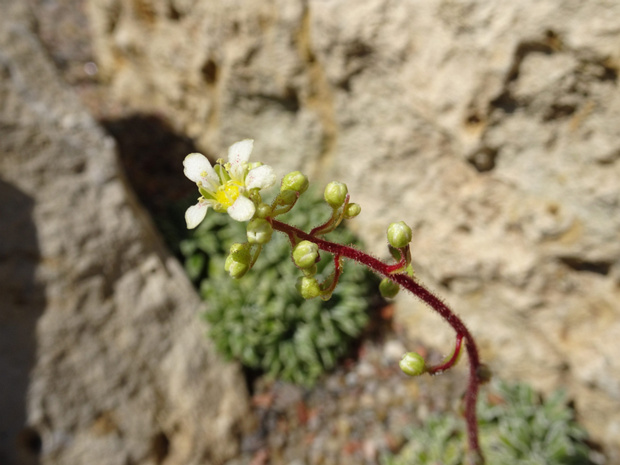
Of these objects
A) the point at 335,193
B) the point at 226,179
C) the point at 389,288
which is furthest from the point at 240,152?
the point at 389,288

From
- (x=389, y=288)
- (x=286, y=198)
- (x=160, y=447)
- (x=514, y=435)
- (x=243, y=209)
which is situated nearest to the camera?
(x=243, y=209)

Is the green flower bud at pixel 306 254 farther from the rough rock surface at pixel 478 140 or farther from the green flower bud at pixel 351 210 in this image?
the rough rock surface at pixel 478 140

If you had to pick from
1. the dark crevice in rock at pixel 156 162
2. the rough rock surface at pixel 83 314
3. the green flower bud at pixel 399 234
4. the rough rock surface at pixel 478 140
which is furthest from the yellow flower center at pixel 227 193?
the dark crevice in rock at pixel 156 162

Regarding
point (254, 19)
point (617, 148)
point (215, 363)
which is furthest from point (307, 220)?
point (617, 148)

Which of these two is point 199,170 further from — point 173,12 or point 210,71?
point 173,12

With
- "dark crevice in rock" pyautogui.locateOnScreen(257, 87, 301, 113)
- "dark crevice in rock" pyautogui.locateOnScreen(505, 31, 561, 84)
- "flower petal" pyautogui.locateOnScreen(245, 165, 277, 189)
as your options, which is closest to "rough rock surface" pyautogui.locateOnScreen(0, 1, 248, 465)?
"dark crevice in rock" pyautogui.locateOnScreen(257, 87, 301, 113)

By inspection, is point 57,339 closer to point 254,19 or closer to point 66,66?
point 254,19

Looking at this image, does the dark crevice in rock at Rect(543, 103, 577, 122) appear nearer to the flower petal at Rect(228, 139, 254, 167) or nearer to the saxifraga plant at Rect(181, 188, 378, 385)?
the saxifraga plant at Rect(181, 188, 378, 385)
